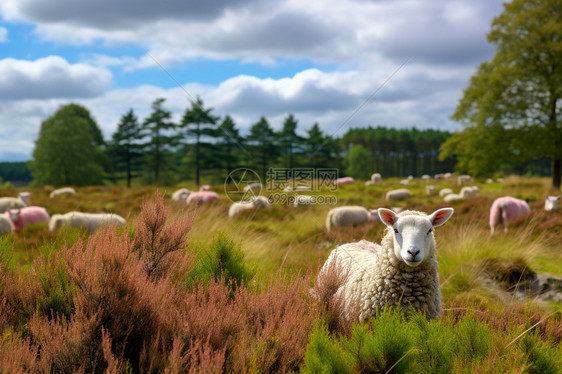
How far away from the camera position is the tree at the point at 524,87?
26219 mm

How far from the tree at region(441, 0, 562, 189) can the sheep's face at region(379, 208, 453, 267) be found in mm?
27207

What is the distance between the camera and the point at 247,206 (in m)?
14.9

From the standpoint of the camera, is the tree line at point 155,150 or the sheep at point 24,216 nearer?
the sheep at point 24,216

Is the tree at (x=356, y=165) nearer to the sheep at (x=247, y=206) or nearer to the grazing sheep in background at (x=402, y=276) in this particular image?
the sheep at (x=247, y=206)

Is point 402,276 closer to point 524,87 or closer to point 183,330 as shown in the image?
point 183,330

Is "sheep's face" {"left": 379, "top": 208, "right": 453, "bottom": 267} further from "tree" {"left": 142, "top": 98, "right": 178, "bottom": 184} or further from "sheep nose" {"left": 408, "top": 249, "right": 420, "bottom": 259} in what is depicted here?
"tree" {"left": 142, "top": 98, "right": 178, "bottom": 184}

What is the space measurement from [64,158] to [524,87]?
46.5 m

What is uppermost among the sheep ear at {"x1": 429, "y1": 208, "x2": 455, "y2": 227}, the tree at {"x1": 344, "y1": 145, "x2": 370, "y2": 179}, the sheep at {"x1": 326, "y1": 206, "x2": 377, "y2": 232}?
the tree at {"x1": 344, "y1": 145, "x2": 370, "y2": 179}

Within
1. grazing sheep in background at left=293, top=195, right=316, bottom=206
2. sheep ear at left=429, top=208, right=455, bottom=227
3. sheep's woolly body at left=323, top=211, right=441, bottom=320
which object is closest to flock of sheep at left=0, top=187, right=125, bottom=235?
sheep's woolly body at left=323, top=211, right=441, bottom=320

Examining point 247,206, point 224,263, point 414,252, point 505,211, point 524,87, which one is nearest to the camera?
point 414,252

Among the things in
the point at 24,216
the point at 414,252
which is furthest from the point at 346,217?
the point at 24,216

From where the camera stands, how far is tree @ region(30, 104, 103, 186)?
46219 millimetres

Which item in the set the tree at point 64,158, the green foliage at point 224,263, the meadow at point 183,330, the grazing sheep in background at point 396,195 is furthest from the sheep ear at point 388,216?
the tree at point 64,158

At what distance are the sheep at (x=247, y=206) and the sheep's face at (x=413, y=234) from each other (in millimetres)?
10536
